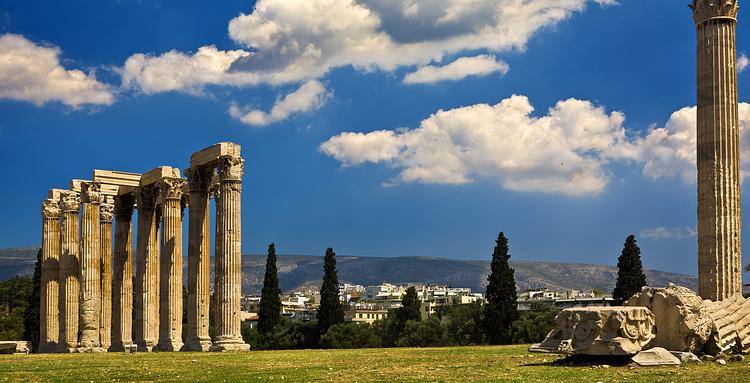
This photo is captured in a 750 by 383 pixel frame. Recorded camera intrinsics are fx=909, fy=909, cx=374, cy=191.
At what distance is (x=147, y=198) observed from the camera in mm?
52000

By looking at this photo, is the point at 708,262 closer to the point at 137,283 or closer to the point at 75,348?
the point at 137,283

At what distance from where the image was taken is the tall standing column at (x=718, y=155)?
32156 mm

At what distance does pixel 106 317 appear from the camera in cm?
5478

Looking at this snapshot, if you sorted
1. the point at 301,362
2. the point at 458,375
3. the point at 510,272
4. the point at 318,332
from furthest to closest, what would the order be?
the point at 318,332, the point at 510,272, the point at 301,362, the point at 458,375

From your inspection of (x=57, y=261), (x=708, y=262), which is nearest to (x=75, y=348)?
(x=57, y=261)

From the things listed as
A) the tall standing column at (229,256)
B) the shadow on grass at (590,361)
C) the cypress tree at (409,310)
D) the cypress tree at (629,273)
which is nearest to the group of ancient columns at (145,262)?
the tall standing column at (229,256)

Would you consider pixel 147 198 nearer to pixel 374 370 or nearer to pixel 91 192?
pixel 91 192

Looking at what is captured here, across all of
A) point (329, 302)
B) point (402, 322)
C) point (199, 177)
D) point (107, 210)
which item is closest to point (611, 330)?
point (199, 177)

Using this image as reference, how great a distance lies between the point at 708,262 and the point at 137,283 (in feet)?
103

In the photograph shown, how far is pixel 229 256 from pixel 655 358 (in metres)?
23.2

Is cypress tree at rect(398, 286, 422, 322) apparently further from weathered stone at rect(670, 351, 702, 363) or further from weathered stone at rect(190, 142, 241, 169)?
weathered stone at rect(670, 351, 702, 363)

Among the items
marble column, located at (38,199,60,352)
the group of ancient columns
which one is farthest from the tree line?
the group of ancient columns

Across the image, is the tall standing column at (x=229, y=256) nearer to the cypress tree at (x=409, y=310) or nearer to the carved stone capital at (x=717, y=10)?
the carved stone capital at (x=717, y=10)

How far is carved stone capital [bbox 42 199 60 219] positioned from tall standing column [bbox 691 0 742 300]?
40.4m
